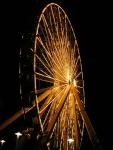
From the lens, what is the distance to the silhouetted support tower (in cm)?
906

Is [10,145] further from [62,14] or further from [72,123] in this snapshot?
[62,14]

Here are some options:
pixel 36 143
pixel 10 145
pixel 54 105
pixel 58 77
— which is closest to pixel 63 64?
pixel 58 77

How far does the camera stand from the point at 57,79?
34.0ft

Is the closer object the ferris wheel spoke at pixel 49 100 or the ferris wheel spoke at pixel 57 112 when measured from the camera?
the ferris wheel spoke at pixel 57 112

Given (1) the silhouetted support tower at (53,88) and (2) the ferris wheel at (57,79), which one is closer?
(1) the silhouetted support tower at (53,88)

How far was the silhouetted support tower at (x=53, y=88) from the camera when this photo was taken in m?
9.06

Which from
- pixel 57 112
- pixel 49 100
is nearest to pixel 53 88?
pixel 49 100

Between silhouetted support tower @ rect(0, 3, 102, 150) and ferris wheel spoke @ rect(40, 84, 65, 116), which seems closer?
silhouetted support tower @ rect(0, 3, 102, 150)

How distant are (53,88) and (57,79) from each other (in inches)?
17.8

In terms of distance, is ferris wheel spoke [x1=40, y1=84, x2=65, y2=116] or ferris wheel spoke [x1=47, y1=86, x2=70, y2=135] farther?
ferris wheel spoke [x1=40, y1=84, x2=65, y2=116]

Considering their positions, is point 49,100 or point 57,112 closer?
point 57,112

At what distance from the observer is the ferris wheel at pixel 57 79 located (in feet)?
32.5

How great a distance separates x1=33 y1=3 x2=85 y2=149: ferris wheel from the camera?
9.90 meters

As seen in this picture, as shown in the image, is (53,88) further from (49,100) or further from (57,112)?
(57,112)
